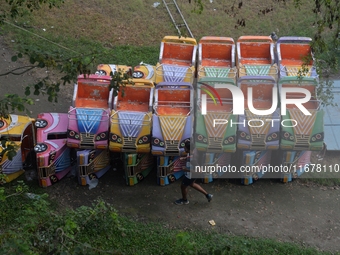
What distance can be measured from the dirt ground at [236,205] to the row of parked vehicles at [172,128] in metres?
0.23

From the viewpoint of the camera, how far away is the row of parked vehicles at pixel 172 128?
7086 mm

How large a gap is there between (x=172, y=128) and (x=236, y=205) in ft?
6.49

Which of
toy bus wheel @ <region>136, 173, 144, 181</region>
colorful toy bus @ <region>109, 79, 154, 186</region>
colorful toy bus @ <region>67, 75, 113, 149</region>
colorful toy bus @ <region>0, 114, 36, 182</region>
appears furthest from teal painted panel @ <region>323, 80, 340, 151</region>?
colorful toy bus @ <region>0, 114, 36, 182</region>

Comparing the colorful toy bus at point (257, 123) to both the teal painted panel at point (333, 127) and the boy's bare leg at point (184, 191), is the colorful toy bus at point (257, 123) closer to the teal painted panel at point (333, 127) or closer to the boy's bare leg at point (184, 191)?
the boy's bare leg at point (184, 191)

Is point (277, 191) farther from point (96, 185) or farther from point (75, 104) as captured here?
point (75, 104)

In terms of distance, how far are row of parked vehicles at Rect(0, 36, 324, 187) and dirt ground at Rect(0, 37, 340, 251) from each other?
23 centimetres

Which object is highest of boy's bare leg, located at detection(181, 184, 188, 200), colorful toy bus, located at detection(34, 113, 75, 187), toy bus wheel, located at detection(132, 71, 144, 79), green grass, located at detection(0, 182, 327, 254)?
toy bus wheel, located at detection(132, 71, 144, 79)

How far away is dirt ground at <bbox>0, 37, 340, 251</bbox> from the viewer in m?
6.58

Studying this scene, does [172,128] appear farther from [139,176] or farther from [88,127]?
[88,127]

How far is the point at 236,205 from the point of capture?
710 centimetres

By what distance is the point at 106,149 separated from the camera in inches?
291

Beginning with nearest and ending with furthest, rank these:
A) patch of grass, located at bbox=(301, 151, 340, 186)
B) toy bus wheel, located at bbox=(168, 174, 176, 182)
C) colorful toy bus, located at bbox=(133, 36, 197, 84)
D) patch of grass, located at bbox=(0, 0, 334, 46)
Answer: toy bus wheel, located at bbox=(168, 174, 176, 182), patch of grass, located at bbox=(301, 151, 340, 186), colorful toy bus, located at bbox=(133, 36, 197, 84), patch of grass, located at bbox=(0, 0, 334, 46)

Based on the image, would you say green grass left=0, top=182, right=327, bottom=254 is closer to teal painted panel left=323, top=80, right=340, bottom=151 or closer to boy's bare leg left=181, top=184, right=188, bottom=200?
boy's bare leg left=181, top=184, right=188, bottom=200

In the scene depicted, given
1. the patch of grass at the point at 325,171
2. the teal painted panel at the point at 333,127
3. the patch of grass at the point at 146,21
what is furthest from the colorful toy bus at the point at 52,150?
the teal painted panel at the point at 333,127
